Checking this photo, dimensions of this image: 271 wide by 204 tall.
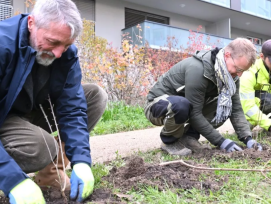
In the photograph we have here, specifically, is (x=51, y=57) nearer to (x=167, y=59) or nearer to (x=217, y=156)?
(x=217, y=156)

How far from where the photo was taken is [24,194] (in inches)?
60.6

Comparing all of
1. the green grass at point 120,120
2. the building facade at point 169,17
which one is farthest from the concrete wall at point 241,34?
the green grass at point 120,120

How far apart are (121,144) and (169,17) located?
11.3m

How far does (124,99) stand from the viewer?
22.6 feet

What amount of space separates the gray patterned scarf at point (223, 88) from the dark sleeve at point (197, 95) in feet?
0.45

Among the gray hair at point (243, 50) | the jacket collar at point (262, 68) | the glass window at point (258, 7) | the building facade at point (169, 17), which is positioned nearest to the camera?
the gray hair at point (243, 50)

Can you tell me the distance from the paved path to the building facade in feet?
16.0

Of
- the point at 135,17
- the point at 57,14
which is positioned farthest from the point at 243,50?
the point at 135,17

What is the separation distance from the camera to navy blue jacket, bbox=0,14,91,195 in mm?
1580

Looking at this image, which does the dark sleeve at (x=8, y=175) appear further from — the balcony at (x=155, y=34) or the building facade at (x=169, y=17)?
the balcony at (x=155, y=34)

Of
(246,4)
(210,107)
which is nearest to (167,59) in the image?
(210,107)

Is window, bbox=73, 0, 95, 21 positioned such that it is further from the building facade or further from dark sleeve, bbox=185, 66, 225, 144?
dark sleeve, bbox=185, 66, 225, 144

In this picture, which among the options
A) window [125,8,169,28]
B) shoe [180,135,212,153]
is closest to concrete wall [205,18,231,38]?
window [125,8,169,28]

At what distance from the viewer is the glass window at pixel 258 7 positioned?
15.2 m
